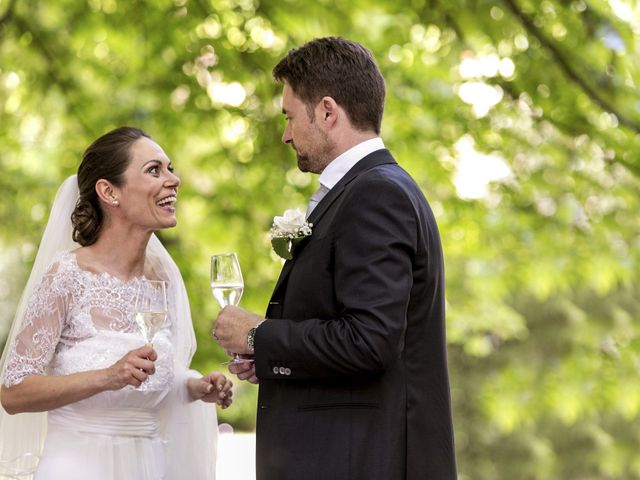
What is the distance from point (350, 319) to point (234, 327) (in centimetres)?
42

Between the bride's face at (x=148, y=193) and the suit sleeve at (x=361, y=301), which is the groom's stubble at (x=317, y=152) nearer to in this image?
the suit sleeve at (x=361, y=301)

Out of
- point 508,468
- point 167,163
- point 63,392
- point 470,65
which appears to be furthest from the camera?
point 508,468

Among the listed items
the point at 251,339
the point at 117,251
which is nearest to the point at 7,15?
the point at 117,251

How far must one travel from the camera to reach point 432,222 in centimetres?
295

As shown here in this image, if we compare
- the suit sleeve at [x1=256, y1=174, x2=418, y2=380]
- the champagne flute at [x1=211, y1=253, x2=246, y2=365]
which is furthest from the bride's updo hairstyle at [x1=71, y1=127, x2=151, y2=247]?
the suit sleeve at [x1=256, y1=174, x2=418, y2=380]

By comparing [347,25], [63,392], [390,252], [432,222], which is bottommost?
[63,392]

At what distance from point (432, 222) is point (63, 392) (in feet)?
4.46

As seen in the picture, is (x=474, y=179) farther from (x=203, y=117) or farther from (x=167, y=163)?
(x=167, y=163)

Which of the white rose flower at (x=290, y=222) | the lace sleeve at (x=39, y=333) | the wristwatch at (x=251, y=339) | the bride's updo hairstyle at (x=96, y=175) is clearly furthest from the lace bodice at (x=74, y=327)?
the white rose flower at (x=290, y=222)

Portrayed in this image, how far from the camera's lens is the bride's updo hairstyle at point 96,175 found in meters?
3.64

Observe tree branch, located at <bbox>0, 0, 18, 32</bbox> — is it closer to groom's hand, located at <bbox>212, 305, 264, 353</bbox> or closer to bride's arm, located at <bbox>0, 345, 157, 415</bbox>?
bride's arm, located at <bbox>0, 345, 157, 415</bbox>

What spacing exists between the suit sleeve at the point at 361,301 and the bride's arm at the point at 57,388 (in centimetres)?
62

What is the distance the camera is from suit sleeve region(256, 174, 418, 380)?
2664mm

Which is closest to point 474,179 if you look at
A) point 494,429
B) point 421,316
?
point 421,316
